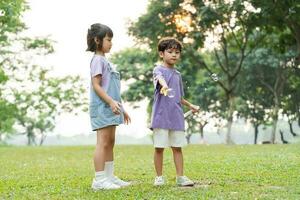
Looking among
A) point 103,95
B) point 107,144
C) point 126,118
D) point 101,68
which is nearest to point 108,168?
point 107,144

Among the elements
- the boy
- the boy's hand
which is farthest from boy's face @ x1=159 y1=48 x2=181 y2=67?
the boy's hand

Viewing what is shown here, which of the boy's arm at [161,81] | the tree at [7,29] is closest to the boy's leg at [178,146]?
the boy's arm at [161,81]

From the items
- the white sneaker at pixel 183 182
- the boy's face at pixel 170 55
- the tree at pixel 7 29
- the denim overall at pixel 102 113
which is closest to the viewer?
the denim overall at pixel 102 113

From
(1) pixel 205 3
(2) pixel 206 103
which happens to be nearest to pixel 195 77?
(2) pixel 206 103

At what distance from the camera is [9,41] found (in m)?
43.6

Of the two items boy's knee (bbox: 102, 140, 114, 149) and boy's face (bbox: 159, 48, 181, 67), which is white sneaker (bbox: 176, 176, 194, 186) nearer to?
boy's knee (bbox: 102, 140, 114, 149)

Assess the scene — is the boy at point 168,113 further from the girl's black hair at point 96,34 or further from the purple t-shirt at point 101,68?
the girl's black hair at point 96,34

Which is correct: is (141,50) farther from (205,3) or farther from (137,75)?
(205,3)

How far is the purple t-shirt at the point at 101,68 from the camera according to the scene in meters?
7.92

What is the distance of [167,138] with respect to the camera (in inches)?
316

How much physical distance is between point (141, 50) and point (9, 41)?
1437 centimetres

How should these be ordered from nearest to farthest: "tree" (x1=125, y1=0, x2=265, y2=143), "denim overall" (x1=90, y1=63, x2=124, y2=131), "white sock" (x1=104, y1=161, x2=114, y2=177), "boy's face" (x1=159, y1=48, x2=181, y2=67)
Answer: "denim overall" (x1=90, y1=63, x2=124, y2=131), "boy's face" (x1=159, y1=48, x2=181, y2=67), "white sock" (x1=104, y1=161, x2=114, y2=177), "tree" (x1=125, y1=0, x2=265, y2=143)

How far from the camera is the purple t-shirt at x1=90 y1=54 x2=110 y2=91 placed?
312 inches

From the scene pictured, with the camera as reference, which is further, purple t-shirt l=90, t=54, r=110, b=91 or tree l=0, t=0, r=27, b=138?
tree l=0, t=0, r=27, b=138
